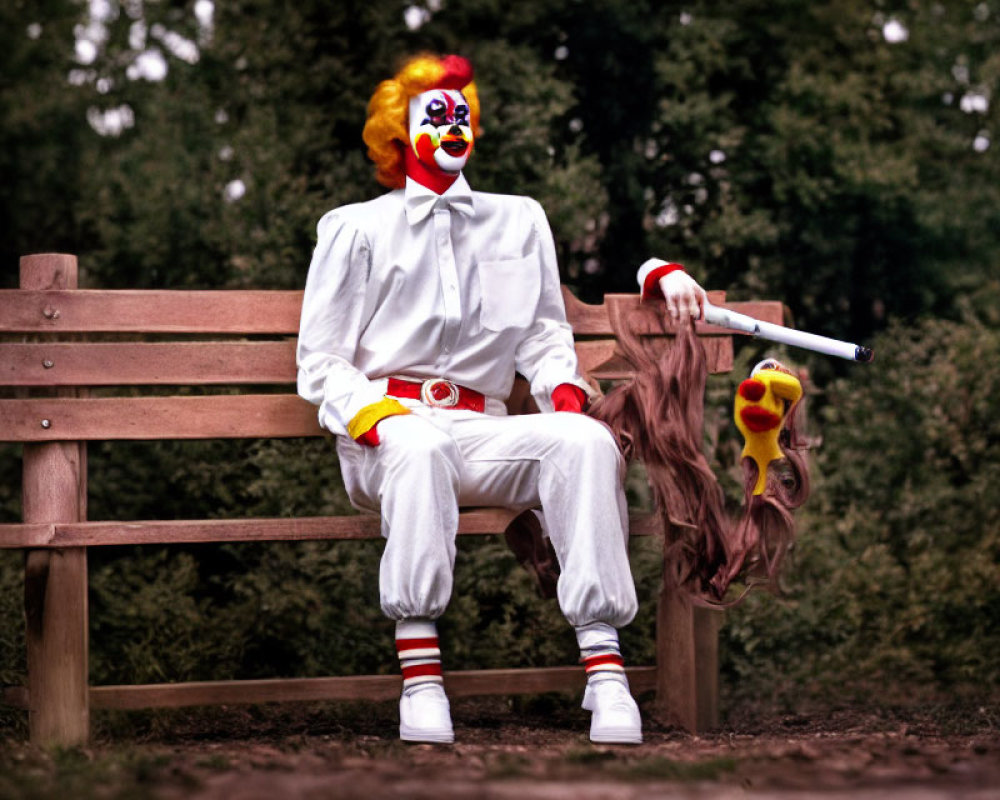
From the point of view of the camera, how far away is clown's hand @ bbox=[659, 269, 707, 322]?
14.2 feet

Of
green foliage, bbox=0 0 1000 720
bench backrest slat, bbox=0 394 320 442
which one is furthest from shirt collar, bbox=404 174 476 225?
green foliage, bbox=0 0 1000 720

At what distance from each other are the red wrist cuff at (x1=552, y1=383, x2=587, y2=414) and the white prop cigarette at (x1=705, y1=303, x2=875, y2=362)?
43cm

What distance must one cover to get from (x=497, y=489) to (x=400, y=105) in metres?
1.10

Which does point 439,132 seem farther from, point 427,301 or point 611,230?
point 611,230

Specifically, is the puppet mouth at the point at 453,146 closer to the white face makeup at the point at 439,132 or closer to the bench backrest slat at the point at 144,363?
the white face makeup at the point at 439,132

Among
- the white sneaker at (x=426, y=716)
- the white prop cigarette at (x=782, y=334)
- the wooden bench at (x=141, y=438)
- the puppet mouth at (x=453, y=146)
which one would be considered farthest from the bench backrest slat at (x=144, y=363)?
the white prop cigarette at (x=782, y=334)

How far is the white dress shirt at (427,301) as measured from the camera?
419 cm

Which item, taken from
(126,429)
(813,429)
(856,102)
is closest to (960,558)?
(813,429)

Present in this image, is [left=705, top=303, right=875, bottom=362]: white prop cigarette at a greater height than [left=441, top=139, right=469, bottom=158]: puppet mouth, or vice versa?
[left=441, top=139, right=469, bottom=158]: puppet mouth

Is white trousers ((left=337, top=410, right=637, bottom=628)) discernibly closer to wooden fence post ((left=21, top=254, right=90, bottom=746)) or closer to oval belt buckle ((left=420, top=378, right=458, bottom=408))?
oval belt buckle ((left=420, top=378, right=458, bottom=408))

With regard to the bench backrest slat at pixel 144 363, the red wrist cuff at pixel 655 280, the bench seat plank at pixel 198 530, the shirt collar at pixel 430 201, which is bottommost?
the bench seat plank at pixel 198 530

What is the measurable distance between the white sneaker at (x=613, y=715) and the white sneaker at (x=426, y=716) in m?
0.36

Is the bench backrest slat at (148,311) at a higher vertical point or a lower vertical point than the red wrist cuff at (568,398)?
higher

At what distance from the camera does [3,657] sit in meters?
4.96
